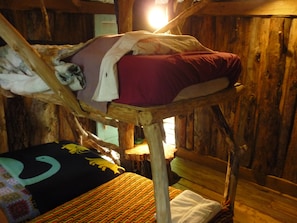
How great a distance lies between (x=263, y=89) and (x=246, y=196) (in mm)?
1273

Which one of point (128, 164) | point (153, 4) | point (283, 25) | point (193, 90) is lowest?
point (128, 164)

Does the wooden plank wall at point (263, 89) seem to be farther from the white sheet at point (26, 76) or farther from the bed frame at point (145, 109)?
the white sheet at point (26, 76)

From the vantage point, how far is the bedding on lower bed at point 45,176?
2076 mm

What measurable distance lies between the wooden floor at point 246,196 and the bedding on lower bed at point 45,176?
1.24m

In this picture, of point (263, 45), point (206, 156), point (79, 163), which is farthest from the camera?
point (206, 156)

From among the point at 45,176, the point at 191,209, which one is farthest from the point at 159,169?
the point at 45,176

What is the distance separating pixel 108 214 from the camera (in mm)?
2098

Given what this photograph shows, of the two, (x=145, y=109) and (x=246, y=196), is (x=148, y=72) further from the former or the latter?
(x=246, y=196)

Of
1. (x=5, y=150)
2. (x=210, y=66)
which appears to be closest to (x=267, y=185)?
(x=210, y=66)

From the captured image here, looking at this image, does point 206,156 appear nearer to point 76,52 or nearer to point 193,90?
point 193,90

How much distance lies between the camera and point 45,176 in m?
2.39

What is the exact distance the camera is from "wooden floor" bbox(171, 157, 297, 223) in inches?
113

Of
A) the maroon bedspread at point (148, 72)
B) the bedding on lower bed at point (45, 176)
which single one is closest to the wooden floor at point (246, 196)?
the bedding on lower bed at point (45, 176)

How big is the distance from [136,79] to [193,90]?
0.41 meters
